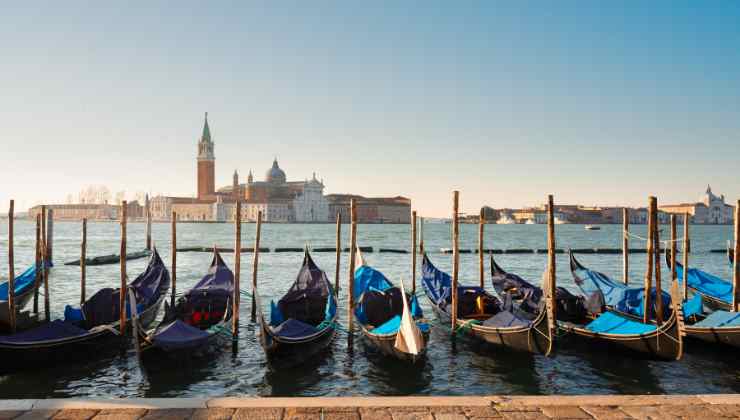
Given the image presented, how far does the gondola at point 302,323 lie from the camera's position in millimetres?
6535

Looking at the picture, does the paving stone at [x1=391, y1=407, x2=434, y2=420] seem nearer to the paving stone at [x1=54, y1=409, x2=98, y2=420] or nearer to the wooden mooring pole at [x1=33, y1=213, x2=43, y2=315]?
the paving stone at [x1=54, y1=409, x2=98, y2=420]

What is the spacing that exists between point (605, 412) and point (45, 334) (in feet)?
18.7

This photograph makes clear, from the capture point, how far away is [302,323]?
7.25 m

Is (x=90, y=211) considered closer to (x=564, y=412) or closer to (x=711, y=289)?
(x=711, y=289)

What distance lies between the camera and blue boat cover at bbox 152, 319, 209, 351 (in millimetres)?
6324

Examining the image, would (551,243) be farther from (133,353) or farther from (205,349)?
(133,353)

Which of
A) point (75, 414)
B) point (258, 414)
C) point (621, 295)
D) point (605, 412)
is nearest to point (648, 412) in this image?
point (605, 412)

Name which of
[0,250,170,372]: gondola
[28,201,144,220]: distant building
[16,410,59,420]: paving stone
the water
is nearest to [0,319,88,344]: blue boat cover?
[0,250,170,372]: gondola

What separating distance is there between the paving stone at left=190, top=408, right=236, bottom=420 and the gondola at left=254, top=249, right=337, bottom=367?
2790 millimetres

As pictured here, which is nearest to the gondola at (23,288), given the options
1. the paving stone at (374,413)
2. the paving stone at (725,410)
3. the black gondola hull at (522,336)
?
the black gondola hull at (522,336)

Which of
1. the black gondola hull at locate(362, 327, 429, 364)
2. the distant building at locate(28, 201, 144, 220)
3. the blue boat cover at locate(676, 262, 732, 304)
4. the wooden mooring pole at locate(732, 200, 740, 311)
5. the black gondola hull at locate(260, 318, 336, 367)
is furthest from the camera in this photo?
the distant building at locate(28, 201, 144, 220)

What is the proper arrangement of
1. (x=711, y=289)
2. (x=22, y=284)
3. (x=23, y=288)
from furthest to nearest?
1. (x=711, y=289)
2. (x=22, y=284)
3. (x=23, y=288)

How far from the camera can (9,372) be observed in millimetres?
6273

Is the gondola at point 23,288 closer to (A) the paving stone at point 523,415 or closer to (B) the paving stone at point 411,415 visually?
(B) the paving stone at point 411,415
